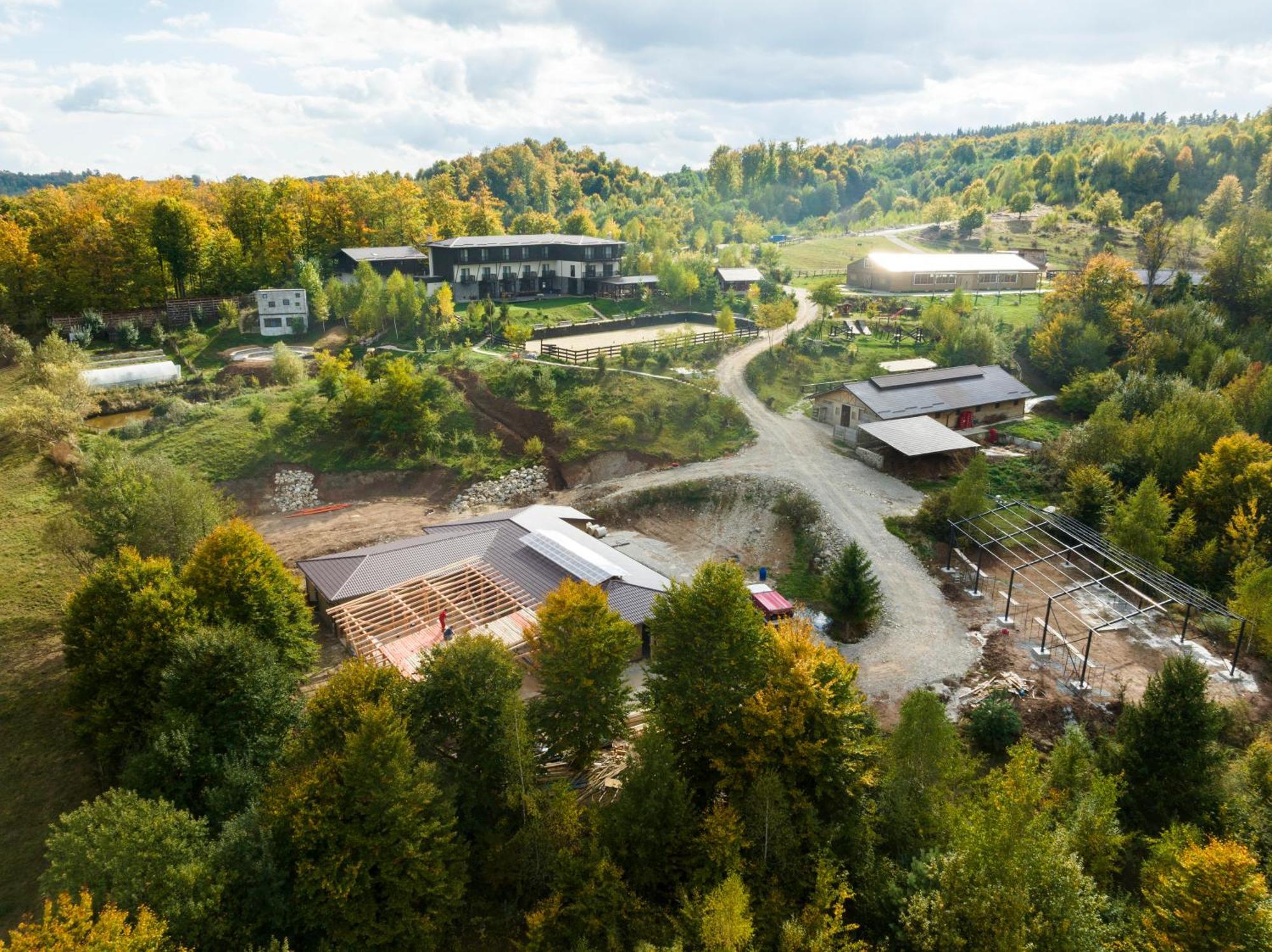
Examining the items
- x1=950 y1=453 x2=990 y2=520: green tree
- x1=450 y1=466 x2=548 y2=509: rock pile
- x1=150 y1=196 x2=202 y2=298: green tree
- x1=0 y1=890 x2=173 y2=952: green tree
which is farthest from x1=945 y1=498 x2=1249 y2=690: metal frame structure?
x1=150 y1=196 x2=202 y2=298: green tree

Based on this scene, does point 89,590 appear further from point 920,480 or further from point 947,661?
point 920,480

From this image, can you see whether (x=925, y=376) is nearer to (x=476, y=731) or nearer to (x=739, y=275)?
(x=739, y=275)

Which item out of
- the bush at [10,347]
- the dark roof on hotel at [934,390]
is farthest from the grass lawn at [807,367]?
the bush at [10,347]

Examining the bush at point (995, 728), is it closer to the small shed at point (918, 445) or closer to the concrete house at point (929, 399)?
the small shed at point (918, 445)

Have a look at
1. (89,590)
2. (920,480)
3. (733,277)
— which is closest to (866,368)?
(920,480)

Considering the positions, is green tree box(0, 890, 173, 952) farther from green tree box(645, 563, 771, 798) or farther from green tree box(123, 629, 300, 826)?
green tree box(645, 563, 771, 798)
